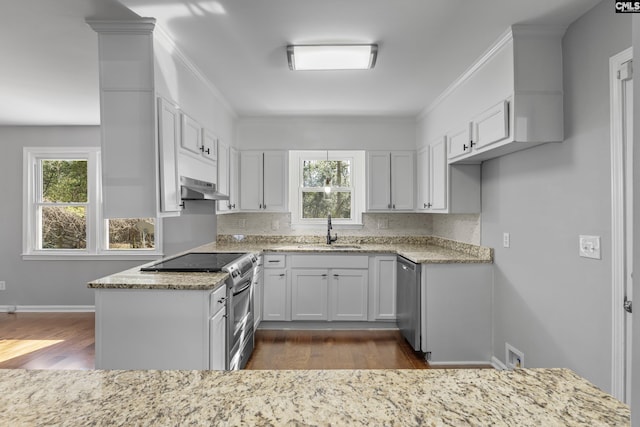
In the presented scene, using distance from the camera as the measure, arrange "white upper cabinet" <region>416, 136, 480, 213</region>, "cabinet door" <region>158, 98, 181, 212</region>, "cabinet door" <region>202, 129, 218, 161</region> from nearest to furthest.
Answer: "cabinet door" <region>158, 98, 181, 212</region> → "cabinet door" <region>202, 129, 218, 161</region> → "white upper cabinet" <region>416, 136, 480, 213</region>

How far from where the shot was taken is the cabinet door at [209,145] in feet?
9.68

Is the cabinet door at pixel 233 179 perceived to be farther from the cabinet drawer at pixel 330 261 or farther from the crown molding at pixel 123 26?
the crown molding at pixel 123 26

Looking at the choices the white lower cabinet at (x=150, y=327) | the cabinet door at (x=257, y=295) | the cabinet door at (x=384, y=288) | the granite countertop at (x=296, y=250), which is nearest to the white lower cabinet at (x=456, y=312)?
the granite countertop at (x=296, y=250)

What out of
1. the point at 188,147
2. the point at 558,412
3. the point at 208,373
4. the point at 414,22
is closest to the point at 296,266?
the point at 188,147

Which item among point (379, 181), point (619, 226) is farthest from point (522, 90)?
point (379, 181)

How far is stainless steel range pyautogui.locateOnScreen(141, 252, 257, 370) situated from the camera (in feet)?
7.98

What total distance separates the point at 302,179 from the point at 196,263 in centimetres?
225

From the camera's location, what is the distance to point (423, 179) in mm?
3963

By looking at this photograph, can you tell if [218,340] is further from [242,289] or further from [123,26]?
[123,26]

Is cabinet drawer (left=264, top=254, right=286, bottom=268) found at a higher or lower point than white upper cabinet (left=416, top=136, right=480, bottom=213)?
lower

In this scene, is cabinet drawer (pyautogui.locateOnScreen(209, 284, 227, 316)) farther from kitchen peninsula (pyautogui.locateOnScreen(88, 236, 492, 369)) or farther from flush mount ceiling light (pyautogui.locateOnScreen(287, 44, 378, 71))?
flush mount ceiling light (pyautogui.locateOnScreen(287, 44, 378, 71))

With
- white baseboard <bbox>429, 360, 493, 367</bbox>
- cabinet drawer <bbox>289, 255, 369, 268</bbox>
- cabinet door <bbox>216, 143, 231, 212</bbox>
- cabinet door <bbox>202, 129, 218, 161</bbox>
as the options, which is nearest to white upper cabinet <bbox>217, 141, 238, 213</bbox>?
cabinet door <bbox>216, 143, 231, 212</bbox>

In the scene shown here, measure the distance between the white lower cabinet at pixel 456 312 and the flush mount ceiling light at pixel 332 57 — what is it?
1.80 m

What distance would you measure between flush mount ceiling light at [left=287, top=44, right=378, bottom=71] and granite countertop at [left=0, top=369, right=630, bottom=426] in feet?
7.02
